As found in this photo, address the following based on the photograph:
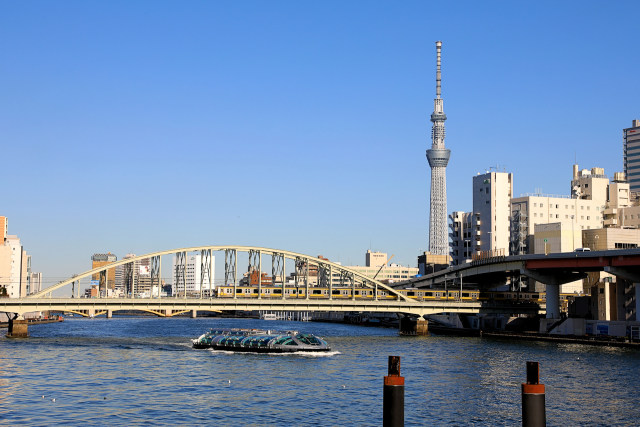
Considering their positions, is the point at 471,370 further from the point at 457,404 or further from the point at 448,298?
the point at 448,298

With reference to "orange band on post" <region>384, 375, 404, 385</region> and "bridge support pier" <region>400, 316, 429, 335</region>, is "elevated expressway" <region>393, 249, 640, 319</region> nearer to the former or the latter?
"bridge support pier" <region>400, 316, 429, 335</region>

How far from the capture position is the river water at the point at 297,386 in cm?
5656

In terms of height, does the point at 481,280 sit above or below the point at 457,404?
above

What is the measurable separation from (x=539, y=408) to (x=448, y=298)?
476 feet

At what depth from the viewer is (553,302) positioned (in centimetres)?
15100

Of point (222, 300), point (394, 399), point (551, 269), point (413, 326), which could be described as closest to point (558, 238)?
point (551, 269)

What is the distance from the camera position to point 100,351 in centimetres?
10731

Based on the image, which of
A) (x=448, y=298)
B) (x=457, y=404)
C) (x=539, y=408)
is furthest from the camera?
(x=448, y=298)

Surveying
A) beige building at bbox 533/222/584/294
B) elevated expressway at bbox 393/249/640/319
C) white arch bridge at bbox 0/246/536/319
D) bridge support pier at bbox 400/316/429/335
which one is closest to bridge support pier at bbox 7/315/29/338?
white arch bridge at bbox 0/246/536/319

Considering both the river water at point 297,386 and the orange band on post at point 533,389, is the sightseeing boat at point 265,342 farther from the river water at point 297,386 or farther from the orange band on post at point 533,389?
the orange band on post at point 533,389

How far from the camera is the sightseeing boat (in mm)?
109562

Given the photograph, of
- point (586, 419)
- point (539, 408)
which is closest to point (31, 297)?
point (586, 419)

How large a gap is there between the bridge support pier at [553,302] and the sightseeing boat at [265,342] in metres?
Result: 55.5

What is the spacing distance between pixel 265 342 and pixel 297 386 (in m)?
40.5
